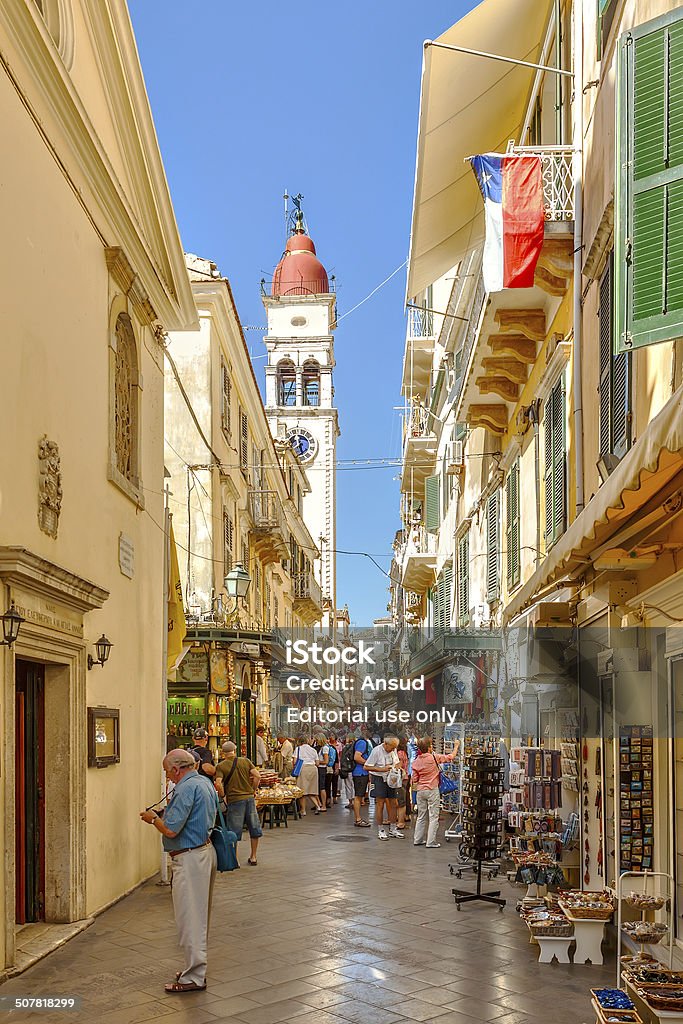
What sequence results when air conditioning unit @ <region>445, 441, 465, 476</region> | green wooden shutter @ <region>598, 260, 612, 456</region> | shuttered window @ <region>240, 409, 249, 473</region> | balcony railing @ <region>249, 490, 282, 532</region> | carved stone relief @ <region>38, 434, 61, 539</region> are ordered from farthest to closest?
balcony railing @ <region>249, 490, 282, 532</region>
shuttered window @ <region>240, 409, 249, 473</region>
air conditioning unit @ <region>445, 441, 465, 476</region>
green wooden shutter @ <region>598, 260, 612, 456</region>
carved stone relief @ <region>38, 434, 61, 539</region>

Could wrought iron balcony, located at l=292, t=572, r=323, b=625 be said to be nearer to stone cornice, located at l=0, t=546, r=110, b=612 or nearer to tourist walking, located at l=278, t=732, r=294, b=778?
tourist walking, located at l=278, t=732, r=294, b=778

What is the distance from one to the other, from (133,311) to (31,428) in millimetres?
4898

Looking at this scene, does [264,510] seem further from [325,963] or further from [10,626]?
[10,626]

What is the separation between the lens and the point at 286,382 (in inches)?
2598

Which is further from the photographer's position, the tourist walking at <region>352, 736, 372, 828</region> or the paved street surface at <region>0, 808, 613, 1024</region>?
the tourist walking at <region>352, 736, 372, 828</region>

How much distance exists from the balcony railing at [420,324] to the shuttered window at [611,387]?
2218cm

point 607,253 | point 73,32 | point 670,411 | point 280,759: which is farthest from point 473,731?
point 670,411

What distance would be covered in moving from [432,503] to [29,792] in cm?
2158

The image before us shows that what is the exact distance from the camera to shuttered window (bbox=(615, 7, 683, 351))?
19.5ft

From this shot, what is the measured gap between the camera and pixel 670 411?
16.8 ft

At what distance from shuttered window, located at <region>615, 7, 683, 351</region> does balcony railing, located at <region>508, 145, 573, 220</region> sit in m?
5.29

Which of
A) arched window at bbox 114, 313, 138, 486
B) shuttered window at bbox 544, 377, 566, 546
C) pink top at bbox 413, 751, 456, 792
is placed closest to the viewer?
shuttered window at bbox 544, 377, 566, 546

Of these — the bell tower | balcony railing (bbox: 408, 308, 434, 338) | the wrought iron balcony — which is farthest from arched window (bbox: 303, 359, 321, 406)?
balcony railing (bbox: 408, 308, 434, 338)

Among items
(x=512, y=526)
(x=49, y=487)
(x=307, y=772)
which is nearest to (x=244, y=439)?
(x=307, y=772)
